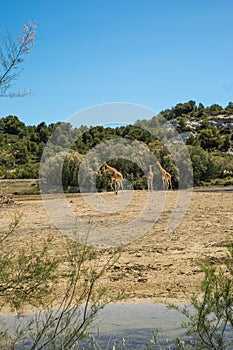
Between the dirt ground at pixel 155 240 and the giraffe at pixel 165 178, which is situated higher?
the giraffe at pixel 165 178

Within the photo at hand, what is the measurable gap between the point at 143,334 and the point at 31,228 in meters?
8.34

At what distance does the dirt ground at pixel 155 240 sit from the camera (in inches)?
347

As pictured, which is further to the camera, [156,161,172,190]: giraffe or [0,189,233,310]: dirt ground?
[156,161,172,190]: giraffe

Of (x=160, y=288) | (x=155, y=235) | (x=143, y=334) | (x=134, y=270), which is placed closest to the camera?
(x=143, y=334)

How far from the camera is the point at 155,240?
1236 cm

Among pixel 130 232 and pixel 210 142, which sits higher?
pixel 210 142

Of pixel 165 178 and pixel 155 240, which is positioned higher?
pixel 165 178

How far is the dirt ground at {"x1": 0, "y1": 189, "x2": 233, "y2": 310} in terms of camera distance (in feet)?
28.9

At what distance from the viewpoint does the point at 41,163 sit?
28.6m

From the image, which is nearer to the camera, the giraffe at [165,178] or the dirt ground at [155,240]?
the dirt ground at [155,240]

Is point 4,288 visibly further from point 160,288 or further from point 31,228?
point 31,228

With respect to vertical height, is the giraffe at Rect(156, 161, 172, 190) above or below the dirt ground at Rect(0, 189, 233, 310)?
above

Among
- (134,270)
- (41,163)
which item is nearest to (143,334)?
(134,270)

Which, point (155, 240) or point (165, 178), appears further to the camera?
point (165, 178)
